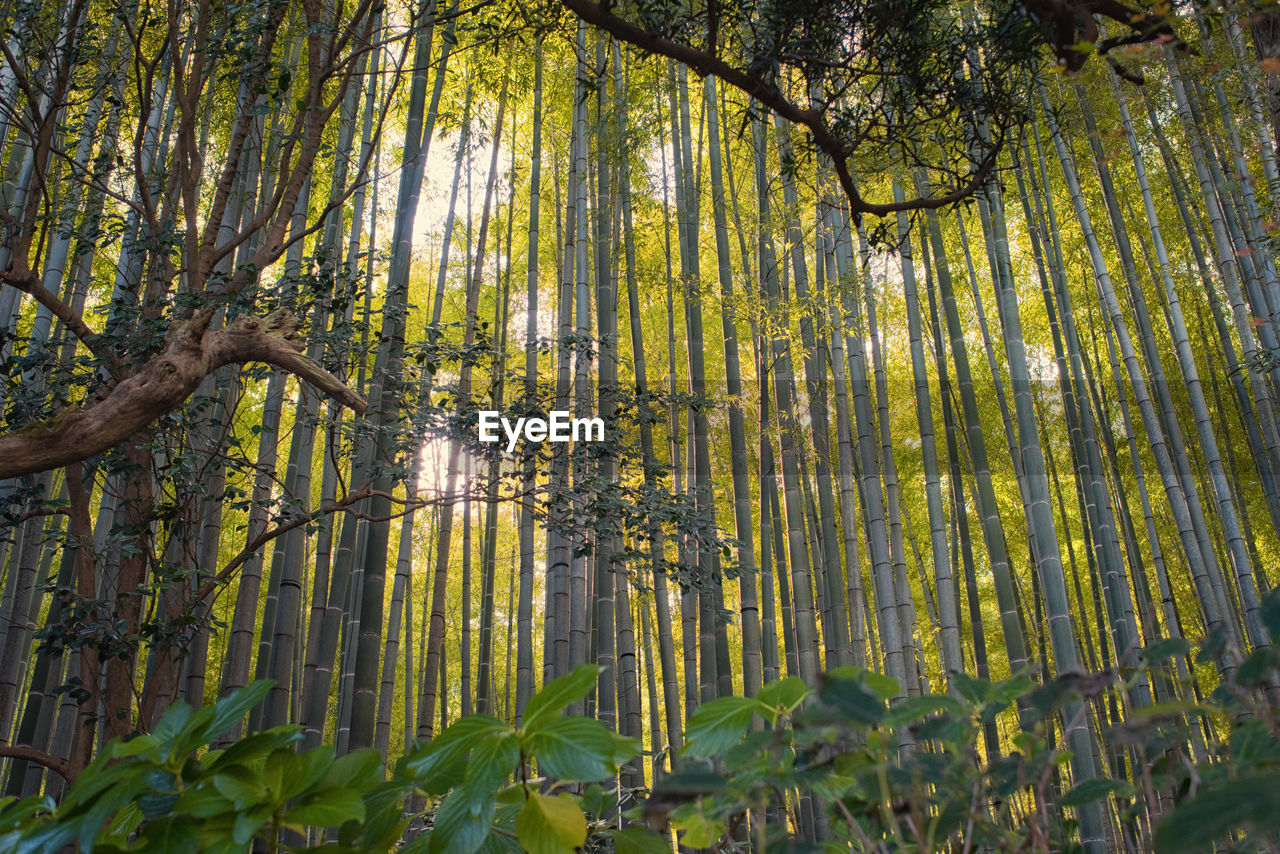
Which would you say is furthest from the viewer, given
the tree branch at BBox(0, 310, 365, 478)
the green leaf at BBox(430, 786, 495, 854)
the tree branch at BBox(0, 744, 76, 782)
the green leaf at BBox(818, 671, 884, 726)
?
the tree branch at BBox(0, 744, 76, 782)

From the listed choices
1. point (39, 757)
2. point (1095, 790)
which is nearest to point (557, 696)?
point (1095, 790)

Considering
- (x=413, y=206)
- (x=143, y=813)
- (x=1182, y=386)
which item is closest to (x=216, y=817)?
(x=143, y=813)

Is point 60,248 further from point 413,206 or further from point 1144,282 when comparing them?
point 1144,282

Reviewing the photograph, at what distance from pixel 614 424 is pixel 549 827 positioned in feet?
9.24

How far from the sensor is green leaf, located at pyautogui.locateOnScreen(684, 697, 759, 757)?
1.88 feet

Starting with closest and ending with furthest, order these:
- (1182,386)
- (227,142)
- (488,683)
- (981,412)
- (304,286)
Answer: (304,286)
(227,142)
(488,683)
(1182,386)
(981,412)

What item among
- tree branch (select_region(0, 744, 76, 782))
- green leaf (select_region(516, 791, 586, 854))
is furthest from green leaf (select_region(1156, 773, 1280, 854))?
tree branch (select_region(0, 744, 76, 782))

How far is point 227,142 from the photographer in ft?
15.5

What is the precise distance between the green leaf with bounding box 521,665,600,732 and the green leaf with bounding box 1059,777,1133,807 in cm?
30

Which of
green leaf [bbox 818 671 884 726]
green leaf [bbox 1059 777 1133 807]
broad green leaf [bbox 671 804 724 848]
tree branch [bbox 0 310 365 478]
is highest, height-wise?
tree branch [bbox 0 310 365 478]

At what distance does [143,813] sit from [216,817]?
0.05 meters

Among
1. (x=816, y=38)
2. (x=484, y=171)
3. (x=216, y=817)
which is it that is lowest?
(x=216, y=817)

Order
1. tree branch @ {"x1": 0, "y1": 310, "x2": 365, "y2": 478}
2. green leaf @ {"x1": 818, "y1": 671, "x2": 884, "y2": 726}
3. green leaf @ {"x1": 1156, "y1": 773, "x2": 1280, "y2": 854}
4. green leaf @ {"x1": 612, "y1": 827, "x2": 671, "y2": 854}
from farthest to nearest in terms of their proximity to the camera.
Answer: tree branch @ {"x1": 0, "y1": 310, "x2": 365, "y2": 478}
green leaf @ {"x1": 612, "y1": 827, "x2": 671, "y2": 854}
green leaf @ {"x1": 818, "y1": 671, "x2": 884, "y2": 726}
green leaf @ {"x1": 1156, "y1": 773, "x2": 1280, "y2": 854}

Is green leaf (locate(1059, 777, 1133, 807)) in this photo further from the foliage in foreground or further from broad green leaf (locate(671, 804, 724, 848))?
broad green leaf (locate(671, 804, 724, 848))
